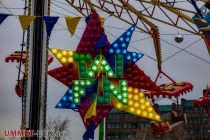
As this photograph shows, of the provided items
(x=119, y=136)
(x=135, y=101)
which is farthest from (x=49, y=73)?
(x=119, y=136)

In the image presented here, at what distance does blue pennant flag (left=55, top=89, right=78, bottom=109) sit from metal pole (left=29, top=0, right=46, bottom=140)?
94 cm

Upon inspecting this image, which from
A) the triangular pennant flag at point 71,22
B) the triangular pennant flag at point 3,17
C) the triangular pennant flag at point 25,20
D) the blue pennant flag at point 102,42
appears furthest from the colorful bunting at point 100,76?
the triangular pennant flag at point 3,17

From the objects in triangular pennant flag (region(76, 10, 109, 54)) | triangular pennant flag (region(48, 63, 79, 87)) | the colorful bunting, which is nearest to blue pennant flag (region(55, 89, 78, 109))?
the colorful bunting

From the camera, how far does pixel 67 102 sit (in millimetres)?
16672

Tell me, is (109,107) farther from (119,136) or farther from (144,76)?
(119,136)

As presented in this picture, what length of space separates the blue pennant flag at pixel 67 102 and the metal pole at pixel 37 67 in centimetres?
94

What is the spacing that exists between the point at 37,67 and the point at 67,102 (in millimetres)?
1528

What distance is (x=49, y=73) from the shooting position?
54.9ft

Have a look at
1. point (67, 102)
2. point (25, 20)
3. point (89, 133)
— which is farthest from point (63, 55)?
point (89, 133)

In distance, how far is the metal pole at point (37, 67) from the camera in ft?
52.1

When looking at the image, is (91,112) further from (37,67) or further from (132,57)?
(132,57)

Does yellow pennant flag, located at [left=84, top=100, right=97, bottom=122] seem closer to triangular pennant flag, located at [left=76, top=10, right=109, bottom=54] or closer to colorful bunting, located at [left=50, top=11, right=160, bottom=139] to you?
colorful bunting, located at [left=50, top=11, right=160, bottom=139]

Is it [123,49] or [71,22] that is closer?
[71,22]

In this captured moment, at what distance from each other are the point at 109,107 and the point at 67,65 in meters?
1.96
